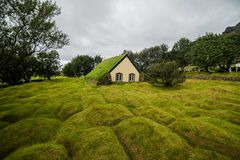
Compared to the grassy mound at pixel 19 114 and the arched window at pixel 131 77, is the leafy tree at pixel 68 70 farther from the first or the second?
the grassy mound at pixel 19 114

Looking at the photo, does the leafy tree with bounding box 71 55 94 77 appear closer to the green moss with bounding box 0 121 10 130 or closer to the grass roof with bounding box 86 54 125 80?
the grass roof with bounding box 86 54 125 80

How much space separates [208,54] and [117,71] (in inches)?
1565

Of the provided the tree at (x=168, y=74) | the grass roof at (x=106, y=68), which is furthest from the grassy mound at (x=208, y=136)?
the grass roof at (x=106, y=68)

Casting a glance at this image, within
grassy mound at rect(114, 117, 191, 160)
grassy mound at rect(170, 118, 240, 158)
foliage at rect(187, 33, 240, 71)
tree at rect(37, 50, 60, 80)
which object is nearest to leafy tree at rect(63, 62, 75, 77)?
tree at rect(37, 50, 60, 80)

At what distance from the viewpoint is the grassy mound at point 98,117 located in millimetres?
10920

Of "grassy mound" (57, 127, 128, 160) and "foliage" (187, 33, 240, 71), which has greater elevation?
"foliage" (187, 33, 240, 71)

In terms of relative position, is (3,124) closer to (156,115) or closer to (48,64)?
(156,115)

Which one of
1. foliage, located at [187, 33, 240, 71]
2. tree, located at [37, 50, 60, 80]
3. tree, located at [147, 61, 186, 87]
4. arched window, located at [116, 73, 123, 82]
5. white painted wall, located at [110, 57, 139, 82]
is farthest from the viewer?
tree, located at [37, 50, 60, 80]

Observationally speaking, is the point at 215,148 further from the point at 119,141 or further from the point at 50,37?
the point at 50,37

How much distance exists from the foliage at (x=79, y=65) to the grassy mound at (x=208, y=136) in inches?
3454

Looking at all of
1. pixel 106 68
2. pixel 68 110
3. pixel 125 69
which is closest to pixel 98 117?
pixel 68 110

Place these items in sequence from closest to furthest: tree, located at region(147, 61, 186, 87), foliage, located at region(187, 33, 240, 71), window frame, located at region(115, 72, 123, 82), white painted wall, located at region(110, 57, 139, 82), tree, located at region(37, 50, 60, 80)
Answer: tree, located at region(147, 61, 186, 87)
white painted wall, located at region(110, 57, 139, 82)
window frame, located at region(115, 72, 123, 82)
foliage, located at region(187, 33, 240, 71)
tree, located at region(37, 50, 60, 80)

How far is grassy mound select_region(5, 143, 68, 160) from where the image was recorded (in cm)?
703

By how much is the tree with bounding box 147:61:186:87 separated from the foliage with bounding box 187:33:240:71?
32.5 m
